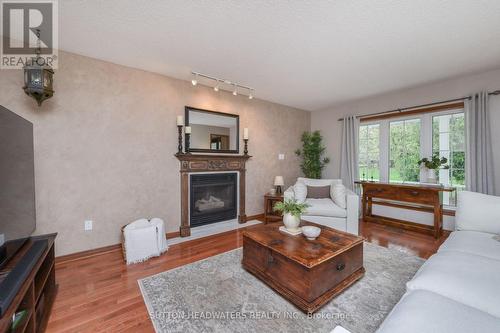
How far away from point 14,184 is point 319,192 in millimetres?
3493

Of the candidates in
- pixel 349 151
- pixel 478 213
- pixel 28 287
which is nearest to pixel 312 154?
pixel 349 151

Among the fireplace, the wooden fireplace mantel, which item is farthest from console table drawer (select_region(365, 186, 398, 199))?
the fireplace

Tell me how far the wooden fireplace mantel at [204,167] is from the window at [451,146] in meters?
3.13

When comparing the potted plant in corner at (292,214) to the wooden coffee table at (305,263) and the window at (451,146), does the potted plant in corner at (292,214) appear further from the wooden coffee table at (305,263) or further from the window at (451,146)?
the window at (451,146)

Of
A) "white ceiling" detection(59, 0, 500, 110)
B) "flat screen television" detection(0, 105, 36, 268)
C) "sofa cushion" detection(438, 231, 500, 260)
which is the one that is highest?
"white ceiling" detection(59, 0, 500, 110)

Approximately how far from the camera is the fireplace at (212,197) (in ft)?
10.8

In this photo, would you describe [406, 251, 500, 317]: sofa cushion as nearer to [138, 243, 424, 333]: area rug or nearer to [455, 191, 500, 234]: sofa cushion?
[138, 243, 424, 333]: area rug

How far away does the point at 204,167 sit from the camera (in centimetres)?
332

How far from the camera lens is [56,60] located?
7.49ft

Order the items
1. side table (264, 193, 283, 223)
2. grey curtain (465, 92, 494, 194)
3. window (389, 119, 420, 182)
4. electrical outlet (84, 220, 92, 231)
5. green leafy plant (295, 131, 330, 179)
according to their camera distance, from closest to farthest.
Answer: electrical outlet (84, 220, 92, 231)
grey curtain (465, 92, 494, 194)
window (389, 119, 420, 182)
side table (264, 193, 283, 223)
green leafy plant (295, 131, 330, 179)

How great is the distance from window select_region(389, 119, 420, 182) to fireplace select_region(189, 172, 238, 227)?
296cm

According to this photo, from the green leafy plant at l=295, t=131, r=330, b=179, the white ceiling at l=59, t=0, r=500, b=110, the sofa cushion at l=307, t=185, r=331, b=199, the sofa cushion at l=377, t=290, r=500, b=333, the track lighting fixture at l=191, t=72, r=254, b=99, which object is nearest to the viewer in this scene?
the sofa cushion at l=377, t=290, r=500, b=333

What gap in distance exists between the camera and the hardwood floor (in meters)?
1.47

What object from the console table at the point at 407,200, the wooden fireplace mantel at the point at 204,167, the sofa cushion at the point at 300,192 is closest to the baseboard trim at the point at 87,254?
the wooden fireplace mantel at the point at 204,167
